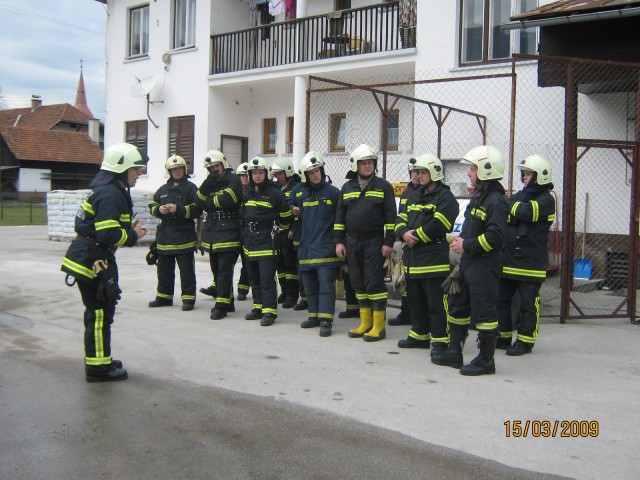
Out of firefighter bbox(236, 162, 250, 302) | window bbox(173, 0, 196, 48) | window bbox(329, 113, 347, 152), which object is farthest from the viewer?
window bbox(173, 0, 196, 48)

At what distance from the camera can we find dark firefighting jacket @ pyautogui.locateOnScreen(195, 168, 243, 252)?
8031 millimetres

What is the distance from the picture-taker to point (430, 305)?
6266 mm

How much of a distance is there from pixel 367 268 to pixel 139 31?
17.6m

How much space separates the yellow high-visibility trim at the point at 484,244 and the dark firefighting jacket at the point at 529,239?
3.65ft

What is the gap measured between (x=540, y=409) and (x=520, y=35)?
33.8ft

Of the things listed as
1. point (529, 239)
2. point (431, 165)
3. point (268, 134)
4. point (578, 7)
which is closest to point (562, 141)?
point (578, 7)

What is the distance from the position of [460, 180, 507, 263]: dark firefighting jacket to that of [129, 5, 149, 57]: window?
17926 mm

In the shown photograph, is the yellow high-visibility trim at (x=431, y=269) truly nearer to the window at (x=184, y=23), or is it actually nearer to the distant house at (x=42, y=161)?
the window at (x=184, y=23)

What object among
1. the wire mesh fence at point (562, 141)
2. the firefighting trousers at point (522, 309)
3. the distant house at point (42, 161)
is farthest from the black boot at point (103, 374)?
the distant house at point (42, 161)

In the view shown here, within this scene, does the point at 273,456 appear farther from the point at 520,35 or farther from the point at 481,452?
the point at 520,35

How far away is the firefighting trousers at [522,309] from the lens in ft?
21.0

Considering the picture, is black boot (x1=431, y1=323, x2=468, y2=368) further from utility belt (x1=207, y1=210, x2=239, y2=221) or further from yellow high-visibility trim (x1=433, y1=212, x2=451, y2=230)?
utility belt (x1=207, y1=210, x2=239, y2=221)

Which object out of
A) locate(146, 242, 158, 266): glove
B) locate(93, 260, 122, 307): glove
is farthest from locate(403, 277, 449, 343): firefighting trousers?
locate(146, 242, 158, 266): glove

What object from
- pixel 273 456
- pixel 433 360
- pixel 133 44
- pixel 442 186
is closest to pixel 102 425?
pixel 273 456
